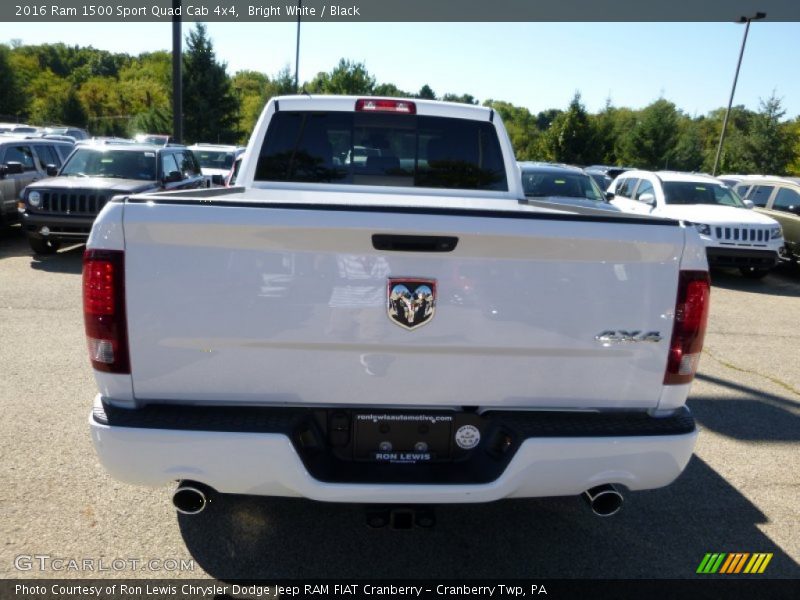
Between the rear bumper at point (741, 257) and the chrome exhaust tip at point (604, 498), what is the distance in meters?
9.81

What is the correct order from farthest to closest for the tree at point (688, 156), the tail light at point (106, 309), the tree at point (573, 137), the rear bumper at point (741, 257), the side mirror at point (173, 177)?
the tree at point (688, 156), the tree at point (573, 137), the side mirror at point (173, 177), the rear bumper at point (741, 257), the tail light at point (106, 309)

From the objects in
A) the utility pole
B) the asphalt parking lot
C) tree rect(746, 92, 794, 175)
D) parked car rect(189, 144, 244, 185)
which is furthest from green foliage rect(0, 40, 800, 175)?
the asphalt parking lot

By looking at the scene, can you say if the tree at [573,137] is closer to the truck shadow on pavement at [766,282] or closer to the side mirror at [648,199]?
the truck shadow on pavement at [766,282]

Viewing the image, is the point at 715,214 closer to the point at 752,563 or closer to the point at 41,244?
the point at 752,563

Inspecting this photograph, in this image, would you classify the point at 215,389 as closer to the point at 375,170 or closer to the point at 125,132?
the point at 375,170

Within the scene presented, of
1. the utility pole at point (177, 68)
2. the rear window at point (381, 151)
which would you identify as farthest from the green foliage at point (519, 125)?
the rear window at point (381, 151)

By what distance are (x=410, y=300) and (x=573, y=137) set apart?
41.4 m

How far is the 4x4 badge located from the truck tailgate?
0.08ft

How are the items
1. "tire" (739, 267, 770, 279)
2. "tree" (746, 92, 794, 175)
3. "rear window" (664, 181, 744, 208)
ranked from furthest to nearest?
"tree" (746, 92, 794, 175) → "rear window" (664, 181, 744, 208) → "tire" (739, 267, 770, 279)

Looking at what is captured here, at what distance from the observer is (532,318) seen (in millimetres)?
2434

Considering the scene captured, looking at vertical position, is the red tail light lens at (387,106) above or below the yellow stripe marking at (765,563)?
above

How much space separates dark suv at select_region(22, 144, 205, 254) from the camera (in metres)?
10.2

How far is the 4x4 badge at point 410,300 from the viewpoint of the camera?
2365 mm

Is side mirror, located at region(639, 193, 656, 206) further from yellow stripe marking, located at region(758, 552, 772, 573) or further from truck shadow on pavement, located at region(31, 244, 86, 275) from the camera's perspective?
truck shadow on pavement, located at region(31, 244, 86, 275)
